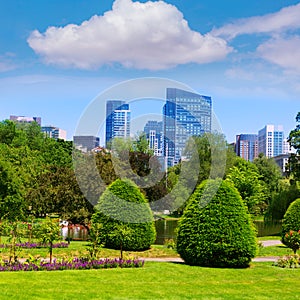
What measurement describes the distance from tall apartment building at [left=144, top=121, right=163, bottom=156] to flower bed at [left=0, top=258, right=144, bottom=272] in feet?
33.4

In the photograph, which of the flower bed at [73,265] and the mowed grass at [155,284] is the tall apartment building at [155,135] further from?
the mowed grass at [155,284]

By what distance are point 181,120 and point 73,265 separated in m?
16.6

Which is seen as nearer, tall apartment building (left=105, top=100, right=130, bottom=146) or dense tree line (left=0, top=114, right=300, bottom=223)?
tall apartment building (left=105, top=100, right=130, bottom=146)

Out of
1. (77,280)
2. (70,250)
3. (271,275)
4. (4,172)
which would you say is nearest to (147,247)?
(70,250)

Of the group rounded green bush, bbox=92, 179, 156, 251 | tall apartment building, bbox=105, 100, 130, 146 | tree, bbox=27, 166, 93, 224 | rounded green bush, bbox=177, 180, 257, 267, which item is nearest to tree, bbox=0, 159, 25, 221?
tree, bbox=27, 166, 93, 224

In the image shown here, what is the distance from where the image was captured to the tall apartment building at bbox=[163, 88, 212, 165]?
71.9 feet

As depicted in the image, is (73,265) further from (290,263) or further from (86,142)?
(86,142)

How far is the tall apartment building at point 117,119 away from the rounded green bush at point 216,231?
6010 millimetres

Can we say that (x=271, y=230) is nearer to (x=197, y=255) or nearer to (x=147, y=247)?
(x=147, y=247)

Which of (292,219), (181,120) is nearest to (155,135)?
(181,120)

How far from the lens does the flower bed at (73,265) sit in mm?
11727

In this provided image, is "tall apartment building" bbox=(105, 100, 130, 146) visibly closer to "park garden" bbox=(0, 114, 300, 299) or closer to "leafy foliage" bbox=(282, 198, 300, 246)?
"park garden" bbox=(0, 114, 300, 299)

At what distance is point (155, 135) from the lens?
26422 mm

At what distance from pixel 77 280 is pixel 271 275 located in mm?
4950
